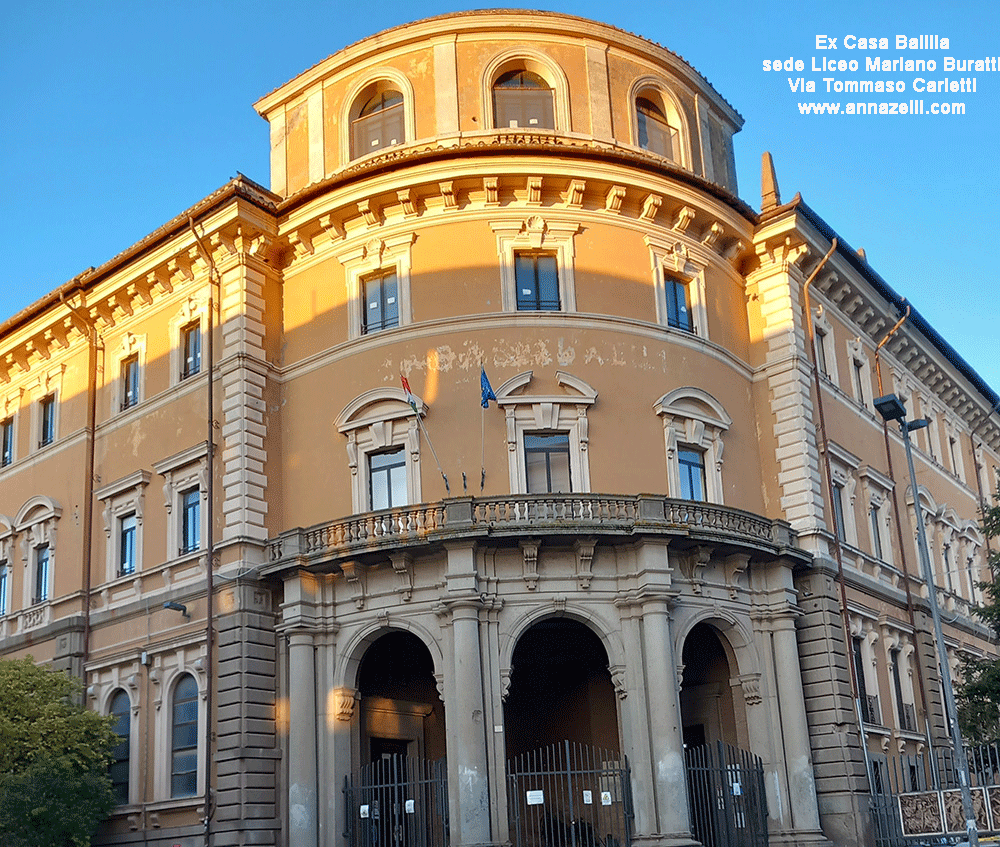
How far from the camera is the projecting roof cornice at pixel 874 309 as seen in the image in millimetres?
31109

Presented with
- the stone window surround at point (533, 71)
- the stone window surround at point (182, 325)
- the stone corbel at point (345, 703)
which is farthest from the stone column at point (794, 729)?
the stone window surround at point (182, 325)

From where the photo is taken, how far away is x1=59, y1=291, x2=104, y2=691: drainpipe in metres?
31.0

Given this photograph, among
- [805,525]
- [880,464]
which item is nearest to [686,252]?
[805,525]

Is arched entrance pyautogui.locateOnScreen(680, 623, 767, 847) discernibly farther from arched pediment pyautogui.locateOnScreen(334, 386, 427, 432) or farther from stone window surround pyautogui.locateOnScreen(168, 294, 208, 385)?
stone window surround pyautogui.locateOnScreen(168, 294, 208, 385)

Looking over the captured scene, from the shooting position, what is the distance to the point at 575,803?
1133 inches

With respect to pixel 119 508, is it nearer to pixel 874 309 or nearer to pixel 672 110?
pixel 672 110

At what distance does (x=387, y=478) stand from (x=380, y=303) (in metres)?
4.25

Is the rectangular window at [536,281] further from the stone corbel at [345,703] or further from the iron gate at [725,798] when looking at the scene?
the iron gate at [725,798]

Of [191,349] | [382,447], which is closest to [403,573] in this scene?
[382,447]

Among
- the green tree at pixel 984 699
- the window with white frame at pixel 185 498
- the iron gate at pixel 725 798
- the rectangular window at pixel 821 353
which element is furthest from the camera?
the rectangular window at pixel 821 353

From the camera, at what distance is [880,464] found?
1364 inches

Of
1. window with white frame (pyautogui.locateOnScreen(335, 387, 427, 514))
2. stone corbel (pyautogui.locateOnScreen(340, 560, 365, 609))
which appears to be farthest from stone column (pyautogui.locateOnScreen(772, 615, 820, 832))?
stone corbel (pyautogui.locateOnScreen(340, 560, 365, 609))

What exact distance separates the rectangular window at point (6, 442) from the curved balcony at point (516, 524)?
43.7 ft

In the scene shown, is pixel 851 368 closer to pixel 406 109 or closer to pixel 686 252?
pixel 686 252
